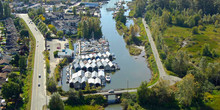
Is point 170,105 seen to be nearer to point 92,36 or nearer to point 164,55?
point 164,55

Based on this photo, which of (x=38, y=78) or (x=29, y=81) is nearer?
(x=29, y=81)

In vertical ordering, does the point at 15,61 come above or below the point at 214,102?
above

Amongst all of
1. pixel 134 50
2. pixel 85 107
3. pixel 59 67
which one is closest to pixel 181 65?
pixel 134 50

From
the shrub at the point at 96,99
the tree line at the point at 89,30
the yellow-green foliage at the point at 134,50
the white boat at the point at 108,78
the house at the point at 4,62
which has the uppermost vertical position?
the tree line at the point at 89,30

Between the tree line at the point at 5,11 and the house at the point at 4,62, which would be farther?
the tree line at the point at 5,11

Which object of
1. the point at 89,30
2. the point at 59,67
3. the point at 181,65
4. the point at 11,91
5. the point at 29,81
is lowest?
the point at 29,81

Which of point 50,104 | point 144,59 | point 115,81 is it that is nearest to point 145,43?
point 144,59

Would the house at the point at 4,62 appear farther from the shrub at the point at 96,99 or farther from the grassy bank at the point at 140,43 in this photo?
the grassy bank at the point at 140,43

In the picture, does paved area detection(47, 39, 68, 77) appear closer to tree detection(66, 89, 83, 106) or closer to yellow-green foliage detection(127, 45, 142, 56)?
tree detection(66, 89, 83, 106)

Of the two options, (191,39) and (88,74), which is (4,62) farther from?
(191,39)

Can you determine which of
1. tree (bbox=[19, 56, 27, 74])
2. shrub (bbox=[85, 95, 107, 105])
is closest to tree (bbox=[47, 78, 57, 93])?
shrub (bbox=[85, 95, 107, 105])

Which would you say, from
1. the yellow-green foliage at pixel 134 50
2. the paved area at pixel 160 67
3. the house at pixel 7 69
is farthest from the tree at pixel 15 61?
the paved area at pixel 160 67
